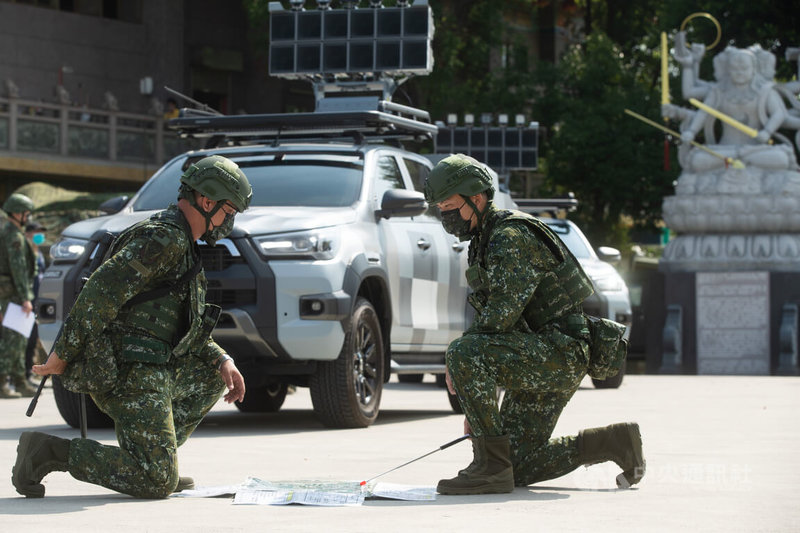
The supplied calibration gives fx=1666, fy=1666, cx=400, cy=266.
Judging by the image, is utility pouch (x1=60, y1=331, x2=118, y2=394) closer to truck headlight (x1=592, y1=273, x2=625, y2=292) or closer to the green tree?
truck headlight (x1=592, y1=273, x2=625, y2=292)

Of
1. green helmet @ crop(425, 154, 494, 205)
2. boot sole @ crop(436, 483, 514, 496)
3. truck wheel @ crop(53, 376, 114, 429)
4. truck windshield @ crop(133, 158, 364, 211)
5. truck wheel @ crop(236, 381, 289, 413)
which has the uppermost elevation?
green helmet @ crop(425, 154, 494, 205)

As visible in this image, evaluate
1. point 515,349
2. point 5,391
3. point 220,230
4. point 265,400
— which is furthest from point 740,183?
point 220,230

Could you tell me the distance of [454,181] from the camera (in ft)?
23.2

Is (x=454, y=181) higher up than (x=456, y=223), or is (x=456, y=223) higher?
(x=454, y=181)

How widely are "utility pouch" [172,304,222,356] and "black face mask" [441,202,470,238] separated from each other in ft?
3.47

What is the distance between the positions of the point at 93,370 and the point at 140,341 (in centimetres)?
24

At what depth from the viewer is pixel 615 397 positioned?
53.7 ft

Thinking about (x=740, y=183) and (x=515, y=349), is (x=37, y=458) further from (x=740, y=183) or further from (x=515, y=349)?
(x=740, y=183)

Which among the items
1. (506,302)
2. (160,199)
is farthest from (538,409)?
(160,199)

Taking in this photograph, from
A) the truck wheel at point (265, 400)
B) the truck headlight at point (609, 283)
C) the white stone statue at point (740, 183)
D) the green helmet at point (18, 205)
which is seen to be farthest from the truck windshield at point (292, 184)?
the white stone statue at point (740, 183)

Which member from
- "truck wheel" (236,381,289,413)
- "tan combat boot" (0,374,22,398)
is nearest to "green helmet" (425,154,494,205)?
"truck wheel" (236,381,289,413)

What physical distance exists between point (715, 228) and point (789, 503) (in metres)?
21.7

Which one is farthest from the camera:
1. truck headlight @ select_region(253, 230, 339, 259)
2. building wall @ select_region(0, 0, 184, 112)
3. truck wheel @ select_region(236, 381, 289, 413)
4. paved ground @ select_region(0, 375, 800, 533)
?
building wall @ select_region(0, 0, 184, 112)

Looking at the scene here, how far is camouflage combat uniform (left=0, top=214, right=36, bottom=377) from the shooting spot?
14.9m
